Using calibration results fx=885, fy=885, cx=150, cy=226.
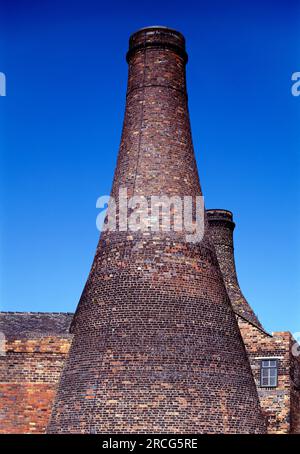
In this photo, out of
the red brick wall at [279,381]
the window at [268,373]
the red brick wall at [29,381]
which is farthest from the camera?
the window at [268,373]

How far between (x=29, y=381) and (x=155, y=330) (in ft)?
12.8

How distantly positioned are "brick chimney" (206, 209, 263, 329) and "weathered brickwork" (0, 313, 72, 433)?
33.2 feet

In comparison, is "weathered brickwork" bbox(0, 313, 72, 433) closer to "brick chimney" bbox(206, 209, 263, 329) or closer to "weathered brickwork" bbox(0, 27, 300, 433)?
"weathered brickwork" bbox(0, 27, 300, 433)

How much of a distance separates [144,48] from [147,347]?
8.49 meters

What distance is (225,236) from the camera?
33.3 metres

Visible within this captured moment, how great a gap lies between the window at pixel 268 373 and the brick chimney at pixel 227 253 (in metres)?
4.84

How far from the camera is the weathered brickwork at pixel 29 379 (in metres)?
21.8

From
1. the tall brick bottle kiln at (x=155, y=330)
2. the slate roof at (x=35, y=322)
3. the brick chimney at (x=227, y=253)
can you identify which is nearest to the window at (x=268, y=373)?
the tall brick bottle kiln at (x=155, y=330)

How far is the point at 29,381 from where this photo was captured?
22078 mm

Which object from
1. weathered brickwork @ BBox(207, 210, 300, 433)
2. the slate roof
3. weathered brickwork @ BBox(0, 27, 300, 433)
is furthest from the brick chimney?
weathered brickwork @ BBox(0, 27, 300, 433)

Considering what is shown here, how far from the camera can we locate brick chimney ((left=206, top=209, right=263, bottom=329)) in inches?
1227

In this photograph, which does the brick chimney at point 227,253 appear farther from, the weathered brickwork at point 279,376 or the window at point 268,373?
the window at point 268,373
